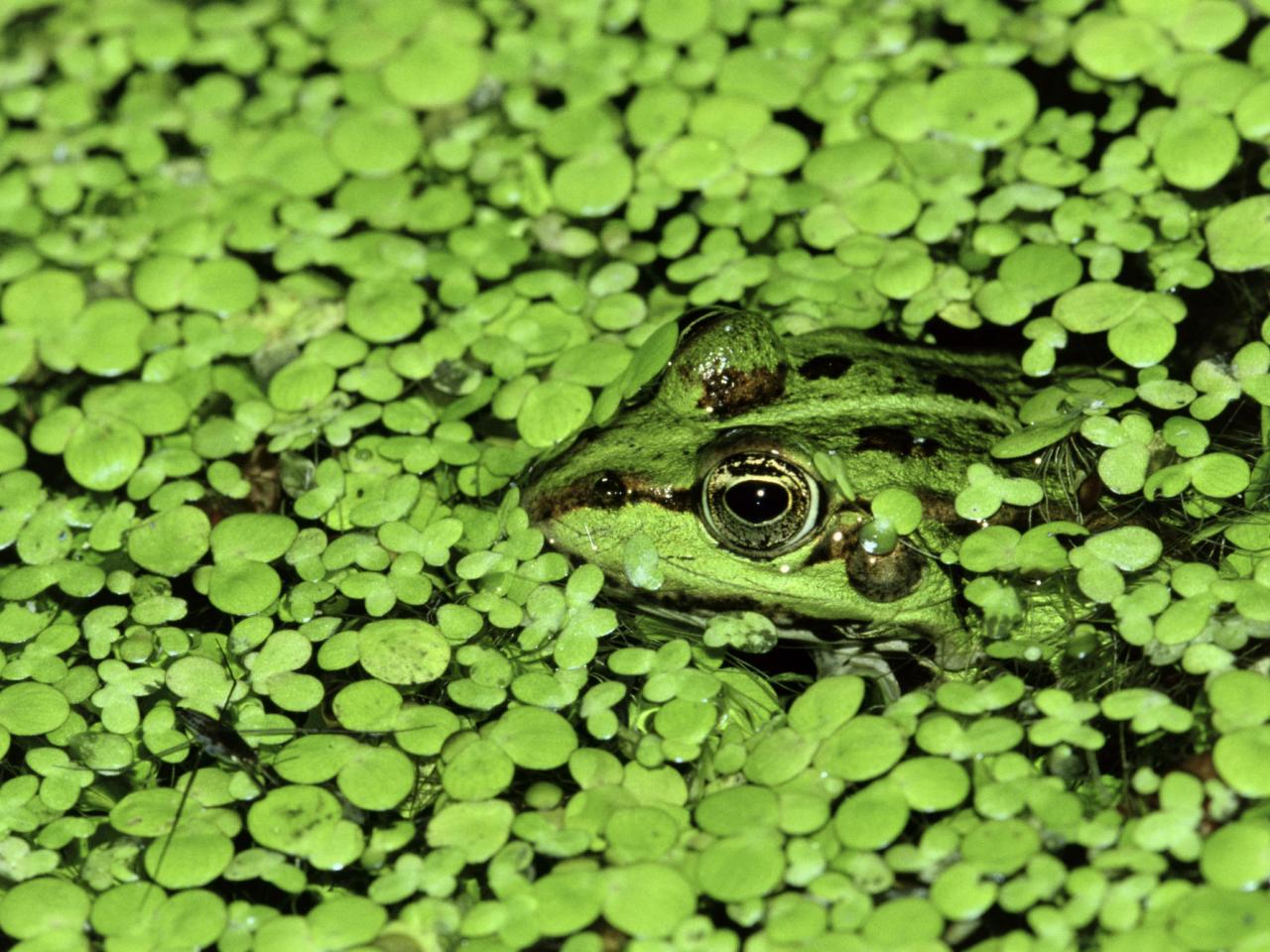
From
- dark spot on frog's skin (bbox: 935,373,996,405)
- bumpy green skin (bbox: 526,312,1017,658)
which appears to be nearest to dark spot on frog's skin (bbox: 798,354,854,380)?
bumpy green skin (bbox: 526,312,1017,658)

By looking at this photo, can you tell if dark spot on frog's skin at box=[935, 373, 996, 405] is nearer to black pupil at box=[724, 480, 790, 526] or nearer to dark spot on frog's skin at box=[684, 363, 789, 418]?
dark spot on frog's skin at box=[684, 363, 789, 418]

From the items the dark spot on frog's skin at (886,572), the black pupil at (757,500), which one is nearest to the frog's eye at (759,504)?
the black pupil at (757,500)

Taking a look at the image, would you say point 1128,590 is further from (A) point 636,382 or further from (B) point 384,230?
(B) point 384,230

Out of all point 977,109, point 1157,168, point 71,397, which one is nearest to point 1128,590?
point 1157,168

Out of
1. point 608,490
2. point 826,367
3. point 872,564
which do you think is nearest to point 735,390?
point 826,367

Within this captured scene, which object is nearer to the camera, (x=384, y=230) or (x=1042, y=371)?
(x=1042, y=371)

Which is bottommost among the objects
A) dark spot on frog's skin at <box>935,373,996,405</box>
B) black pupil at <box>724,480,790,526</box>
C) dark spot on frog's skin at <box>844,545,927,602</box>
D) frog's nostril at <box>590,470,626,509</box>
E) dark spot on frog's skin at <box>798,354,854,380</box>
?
dark spot on frog's skin at <box>844,545,927,602</box>

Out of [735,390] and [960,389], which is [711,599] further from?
[960,389]
